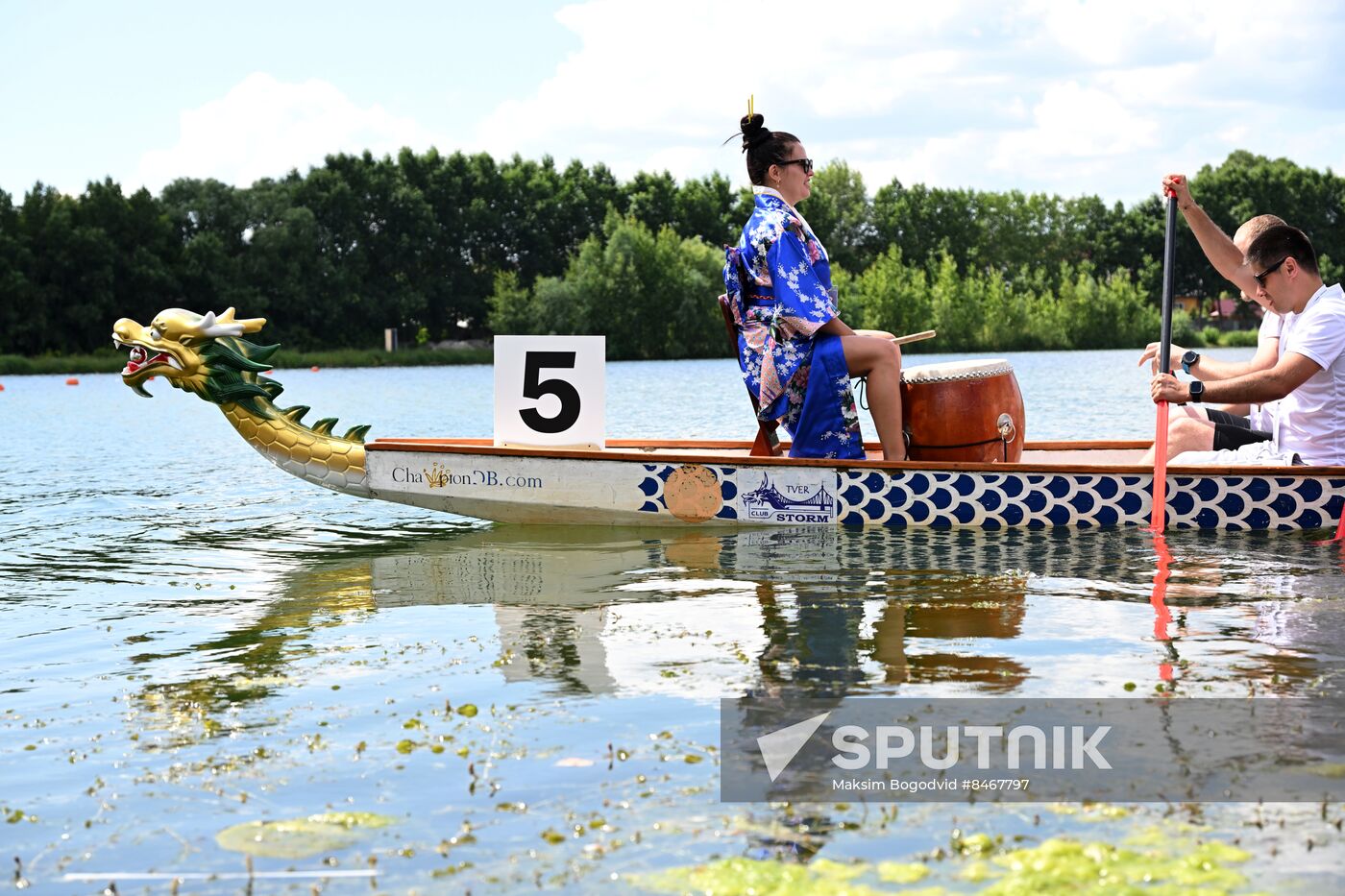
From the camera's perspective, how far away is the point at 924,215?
304 feet

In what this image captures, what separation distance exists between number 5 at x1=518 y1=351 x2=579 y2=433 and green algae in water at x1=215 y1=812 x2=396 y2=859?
5.15m

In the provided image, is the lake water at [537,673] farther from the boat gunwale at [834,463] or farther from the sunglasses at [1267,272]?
Result: the sunglasses at [1267,272]

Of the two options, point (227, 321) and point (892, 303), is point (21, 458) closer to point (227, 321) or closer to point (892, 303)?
point (227, 321)

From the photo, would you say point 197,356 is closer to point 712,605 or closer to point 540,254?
point 712,605

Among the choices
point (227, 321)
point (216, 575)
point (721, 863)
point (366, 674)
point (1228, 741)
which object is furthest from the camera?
point (227, 321)

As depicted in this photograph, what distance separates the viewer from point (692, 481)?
8688 mm

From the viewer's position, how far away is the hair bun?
26.9 ft

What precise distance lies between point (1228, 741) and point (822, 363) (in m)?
4.37

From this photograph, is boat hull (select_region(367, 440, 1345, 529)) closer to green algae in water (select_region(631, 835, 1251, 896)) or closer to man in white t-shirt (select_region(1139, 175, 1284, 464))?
man in white t-shirt (select_region(1139, 175, 1284, 464))

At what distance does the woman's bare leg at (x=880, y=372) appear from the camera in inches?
328

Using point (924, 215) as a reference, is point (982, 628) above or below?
below

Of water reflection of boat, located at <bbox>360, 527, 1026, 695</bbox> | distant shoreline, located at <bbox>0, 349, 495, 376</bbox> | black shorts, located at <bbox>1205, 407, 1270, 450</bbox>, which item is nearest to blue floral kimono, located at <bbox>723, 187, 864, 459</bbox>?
water reflection of boat, located at <bbox>360, 527, 1026, 695</bbox>

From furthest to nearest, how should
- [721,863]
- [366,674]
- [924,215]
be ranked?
[924,215] → [366,674] → [721,863]

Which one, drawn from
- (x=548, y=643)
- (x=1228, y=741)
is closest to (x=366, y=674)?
(x=548, y=643)
